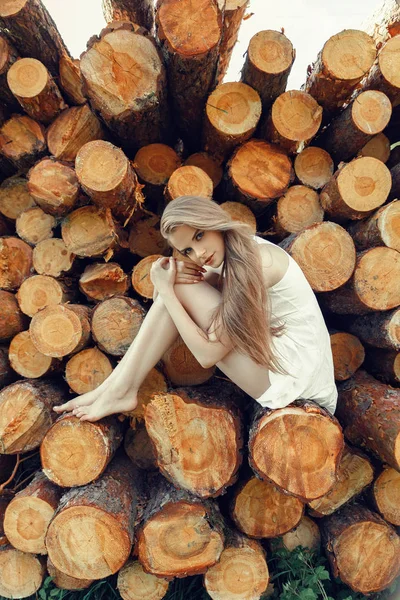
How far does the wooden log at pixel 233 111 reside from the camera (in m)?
2.22

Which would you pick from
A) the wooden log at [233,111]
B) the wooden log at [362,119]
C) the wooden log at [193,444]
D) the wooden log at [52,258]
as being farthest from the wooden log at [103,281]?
the wooden log at [362,119]

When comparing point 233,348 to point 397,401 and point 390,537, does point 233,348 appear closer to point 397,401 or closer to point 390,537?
point 397,401

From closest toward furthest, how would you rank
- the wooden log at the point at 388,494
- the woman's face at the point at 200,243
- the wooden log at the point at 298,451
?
the wooden log at the point at 298,451
the woman's face at the point at 200,243
the wooden log at the point at 388,494

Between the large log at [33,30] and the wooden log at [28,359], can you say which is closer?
the large log at [33,30]

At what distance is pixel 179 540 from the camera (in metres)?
1.80

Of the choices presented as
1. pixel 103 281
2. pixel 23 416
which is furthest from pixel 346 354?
pixel 23 416

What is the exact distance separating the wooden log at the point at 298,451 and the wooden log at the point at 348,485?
20.0 inches

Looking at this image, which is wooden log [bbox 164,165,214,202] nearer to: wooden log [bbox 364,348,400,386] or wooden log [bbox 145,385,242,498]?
wooden log [bbox 145,385,242,498]

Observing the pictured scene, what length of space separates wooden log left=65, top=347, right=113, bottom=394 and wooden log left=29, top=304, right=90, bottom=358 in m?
0.17

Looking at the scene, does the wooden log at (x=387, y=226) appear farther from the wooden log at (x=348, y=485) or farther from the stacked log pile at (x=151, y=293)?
the wooden log at (x=348, y=485)

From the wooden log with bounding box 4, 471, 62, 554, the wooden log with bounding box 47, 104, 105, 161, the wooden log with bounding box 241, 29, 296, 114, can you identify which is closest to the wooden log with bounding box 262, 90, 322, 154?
the wooden log with bounding box 241, 29, 296, 114

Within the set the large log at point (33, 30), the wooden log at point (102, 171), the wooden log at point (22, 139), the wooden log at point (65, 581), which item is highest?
the large log at point (33, 30)

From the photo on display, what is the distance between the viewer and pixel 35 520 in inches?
78.0

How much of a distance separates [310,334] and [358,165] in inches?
39.2
